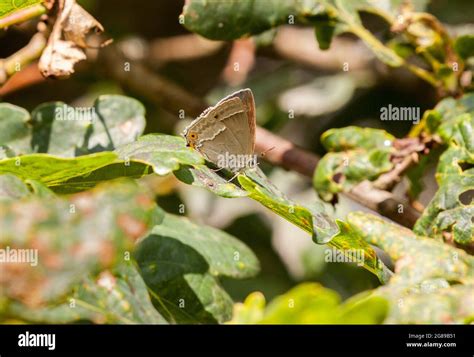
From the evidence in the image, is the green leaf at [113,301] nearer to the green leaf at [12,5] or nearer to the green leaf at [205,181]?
the green leaf at [205,181]

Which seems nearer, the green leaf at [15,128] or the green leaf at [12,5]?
the green leaf at [12,5]

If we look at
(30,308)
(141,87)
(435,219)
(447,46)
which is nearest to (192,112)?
(141,87)

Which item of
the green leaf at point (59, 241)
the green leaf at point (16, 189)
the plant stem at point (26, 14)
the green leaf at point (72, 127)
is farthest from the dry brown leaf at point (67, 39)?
the green leaf at point (59, 241)

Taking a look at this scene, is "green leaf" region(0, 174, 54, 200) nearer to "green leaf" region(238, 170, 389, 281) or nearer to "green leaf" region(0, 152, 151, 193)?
"green leaf" region(0, 152, 151, 193)

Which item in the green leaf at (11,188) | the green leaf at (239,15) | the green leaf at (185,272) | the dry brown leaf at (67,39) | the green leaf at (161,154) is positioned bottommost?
the green leaf at (185,272)

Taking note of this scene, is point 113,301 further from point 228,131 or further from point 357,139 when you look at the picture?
point 357,139

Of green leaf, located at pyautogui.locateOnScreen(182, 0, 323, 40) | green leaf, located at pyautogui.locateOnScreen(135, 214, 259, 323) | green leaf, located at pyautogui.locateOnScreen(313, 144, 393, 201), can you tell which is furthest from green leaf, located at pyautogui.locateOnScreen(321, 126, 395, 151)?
green leaf, located at pyautogui.locateOnScreen(135, 214, 259, 323)

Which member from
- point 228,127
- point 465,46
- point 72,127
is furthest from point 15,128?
point 465,46
